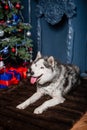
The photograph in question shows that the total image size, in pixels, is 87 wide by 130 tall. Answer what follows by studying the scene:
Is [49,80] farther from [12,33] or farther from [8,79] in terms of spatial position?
[12,33]

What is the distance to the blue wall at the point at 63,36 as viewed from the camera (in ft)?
14.1

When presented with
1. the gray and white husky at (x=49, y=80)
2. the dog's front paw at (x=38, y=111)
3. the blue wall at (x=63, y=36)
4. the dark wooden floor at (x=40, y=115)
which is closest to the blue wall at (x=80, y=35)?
the blue wall at (x=63, y=36)

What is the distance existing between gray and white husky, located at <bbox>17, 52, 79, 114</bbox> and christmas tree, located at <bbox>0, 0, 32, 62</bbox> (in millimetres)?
964

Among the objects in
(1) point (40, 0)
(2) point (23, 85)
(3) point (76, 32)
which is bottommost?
(2) point (23, 85)

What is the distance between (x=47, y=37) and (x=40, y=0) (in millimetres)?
732

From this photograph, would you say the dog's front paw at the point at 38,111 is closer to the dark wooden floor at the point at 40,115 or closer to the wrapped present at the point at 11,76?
the dark wooden floor at the point at 40,115

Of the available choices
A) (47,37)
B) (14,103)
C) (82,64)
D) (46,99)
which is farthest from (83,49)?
(14,103)

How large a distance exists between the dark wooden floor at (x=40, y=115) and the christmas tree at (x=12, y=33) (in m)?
0.81

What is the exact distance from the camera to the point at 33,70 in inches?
128

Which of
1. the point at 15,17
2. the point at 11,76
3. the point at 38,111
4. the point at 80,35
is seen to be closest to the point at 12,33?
the point at 15,17

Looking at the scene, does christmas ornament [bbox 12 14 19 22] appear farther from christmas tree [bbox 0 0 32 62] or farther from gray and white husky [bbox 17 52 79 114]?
gray and white husky [bbox 17 52 79 114]

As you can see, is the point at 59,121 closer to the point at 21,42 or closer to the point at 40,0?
the point at 21,42

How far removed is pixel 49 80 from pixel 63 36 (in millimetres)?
1536

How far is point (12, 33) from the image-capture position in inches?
173
